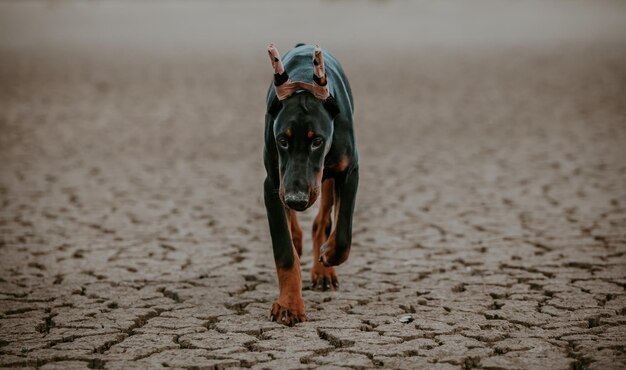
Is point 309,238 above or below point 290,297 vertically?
above

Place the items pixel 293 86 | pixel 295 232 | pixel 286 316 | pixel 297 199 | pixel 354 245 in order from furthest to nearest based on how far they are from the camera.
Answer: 1. pixel 354 245
2. pixel 295 232
3. pixel 286 316
4. pixel 293 86
5. pixel 297 199

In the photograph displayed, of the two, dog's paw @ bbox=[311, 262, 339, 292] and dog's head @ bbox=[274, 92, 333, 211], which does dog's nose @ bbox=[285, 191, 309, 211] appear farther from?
dog's paw @ bbox=[311, 262, 339, 292]

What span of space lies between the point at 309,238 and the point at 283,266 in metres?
2.44

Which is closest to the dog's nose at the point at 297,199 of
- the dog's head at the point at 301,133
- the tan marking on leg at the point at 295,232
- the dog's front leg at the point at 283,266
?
the dog's head at the point at 301,133

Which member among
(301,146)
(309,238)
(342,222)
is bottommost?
(342,222)

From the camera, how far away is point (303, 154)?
4.71m

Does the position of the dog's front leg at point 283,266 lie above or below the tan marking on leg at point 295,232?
below

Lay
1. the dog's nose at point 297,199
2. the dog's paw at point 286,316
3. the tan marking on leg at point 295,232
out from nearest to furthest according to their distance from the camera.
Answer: the dog's nose at point 297,199 → the dog's paw at point 286,316 → the tan marking on leg at point 295,232

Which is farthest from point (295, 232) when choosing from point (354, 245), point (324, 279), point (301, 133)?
point (301, 133)

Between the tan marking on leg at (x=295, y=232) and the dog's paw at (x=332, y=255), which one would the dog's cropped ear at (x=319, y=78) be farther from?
the tan marking on leg at (x=295, y=232)

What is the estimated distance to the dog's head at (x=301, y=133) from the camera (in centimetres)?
463

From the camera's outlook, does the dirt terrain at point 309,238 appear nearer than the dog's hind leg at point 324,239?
Yes

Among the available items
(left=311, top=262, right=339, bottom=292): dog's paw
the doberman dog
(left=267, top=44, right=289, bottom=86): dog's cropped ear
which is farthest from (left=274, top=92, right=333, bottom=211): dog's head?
(left=311, top=262, right=339, bottom=292): dog's paw

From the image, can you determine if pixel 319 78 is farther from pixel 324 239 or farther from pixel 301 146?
pixel 324 239
